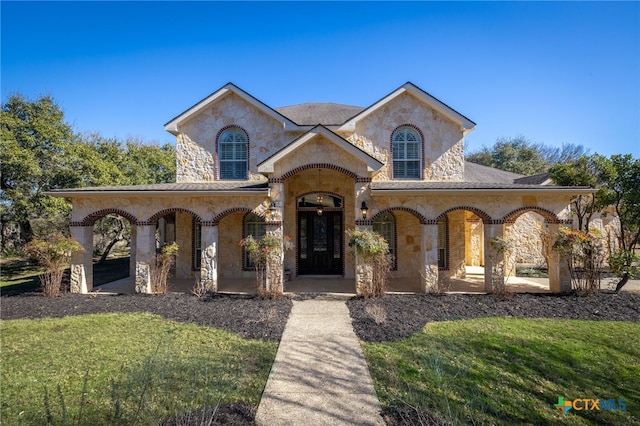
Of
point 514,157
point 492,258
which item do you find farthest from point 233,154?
point 514,157

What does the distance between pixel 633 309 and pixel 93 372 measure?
14.1 metres

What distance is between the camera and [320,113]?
616 inches

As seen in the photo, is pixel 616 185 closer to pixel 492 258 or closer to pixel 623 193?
pixel 623 193

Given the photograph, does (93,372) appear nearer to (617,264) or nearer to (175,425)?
(175,425)

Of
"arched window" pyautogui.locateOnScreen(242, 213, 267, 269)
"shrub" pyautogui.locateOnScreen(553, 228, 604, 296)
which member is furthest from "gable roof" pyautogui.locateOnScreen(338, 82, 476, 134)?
"arched window" pyautogui.locateOnScreen(242, 213, 267, 269)

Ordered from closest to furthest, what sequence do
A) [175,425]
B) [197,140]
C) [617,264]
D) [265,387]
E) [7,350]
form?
1. [175,425]
2. [265,387]
3. [7,350]
4. [617,264]
5. [197,140]

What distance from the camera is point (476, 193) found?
10.7 metres

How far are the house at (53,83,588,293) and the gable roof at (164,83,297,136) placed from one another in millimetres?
52

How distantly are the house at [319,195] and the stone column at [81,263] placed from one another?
4 centimetres

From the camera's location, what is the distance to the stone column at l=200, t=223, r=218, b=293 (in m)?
11.0

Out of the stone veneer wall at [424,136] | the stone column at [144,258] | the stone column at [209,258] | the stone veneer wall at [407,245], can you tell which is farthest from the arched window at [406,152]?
the stone column at [144,258]

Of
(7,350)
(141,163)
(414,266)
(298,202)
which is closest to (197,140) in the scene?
(298,202)

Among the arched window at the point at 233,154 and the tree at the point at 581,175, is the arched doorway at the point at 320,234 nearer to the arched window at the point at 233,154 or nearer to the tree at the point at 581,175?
the arched window at the point at 233,154

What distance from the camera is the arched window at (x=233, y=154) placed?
1341 centimetres
